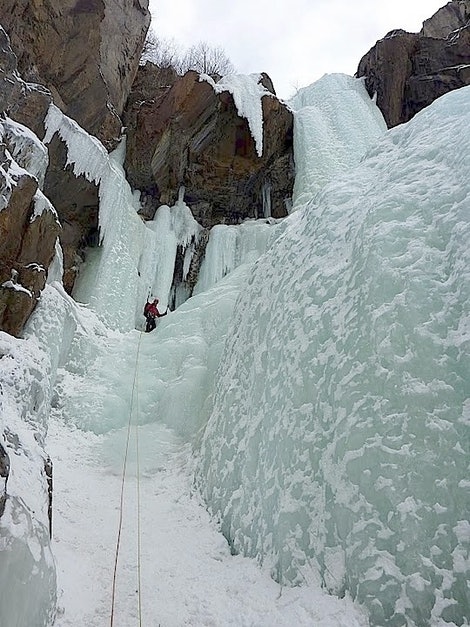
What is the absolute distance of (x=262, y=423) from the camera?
485 centimetres

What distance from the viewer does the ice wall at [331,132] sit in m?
14.0

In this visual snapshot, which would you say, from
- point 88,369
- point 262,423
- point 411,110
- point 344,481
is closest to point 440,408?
point 344,481

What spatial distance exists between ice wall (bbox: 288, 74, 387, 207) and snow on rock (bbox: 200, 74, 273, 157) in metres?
1.36

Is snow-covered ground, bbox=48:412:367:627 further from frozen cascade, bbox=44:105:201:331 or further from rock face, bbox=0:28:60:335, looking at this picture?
frozen cascade, bbox=44:105:201:331

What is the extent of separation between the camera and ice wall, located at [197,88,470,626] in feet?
10.2

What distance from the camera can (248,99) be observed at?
14.3 metres

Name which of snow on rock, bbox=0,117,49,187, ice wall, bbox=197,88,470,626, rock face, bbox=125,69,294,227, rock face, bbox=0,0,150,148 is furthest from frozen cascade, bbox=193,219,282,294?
ice wall, bbox=197,88,470,626

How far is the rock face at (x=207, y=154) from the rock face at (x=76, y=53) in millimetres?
1063

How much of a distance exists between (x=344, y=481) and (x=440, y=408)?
86 centimetres

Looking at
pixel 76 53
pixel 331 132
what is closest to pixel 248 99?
pixel 331 132

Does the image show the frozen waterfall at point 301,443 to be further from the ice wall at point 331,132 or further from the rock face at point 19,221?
the ice wall at point 331,132

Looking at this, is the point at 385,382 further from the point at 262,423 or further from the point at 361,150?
the point at 361,150

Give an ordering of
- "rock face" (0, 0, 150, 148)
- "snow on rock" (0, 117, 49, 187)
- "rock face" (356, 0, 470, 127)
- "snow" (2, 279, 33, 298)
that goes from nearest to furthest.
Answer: "snow" (2, 279, 33, 298) < "snow on rock" (0, 117, 49, 187) < "rock face" (0, 0, 150, 148) < "rock face" (356, 0, 470, 127)

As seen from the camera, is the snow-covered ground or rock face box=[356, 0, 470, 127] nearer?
the snow-covered ground
